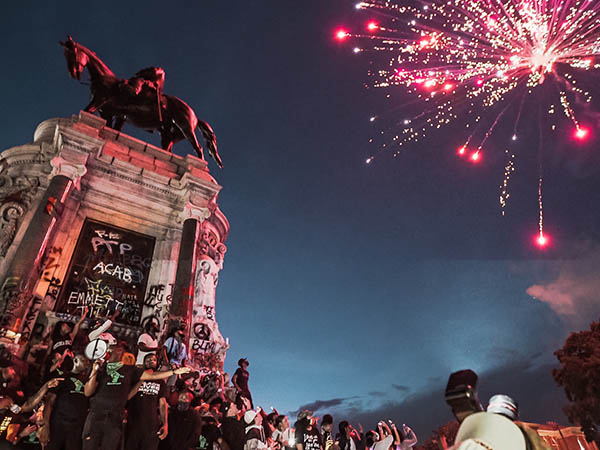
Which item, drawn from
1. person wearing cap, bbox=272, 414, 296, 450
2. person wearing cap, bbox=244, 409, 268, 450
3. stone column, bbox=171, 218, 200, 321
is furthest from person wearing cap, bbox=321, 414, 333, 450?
stone column, bbox=171, 218, 200, 321

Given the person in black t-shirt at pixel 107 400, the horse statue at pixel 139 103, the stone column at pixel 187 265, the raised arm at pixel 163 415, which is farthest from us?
the horse statue at pixel 139 103

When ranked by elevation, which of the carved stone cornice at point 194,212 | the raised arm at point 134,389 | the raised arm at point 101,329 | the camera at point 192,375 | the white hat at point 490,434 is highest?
the carved stone cornice at point 194,212

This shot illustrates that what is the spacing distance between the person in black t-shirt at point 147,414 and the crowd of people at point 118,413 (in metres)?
0.01

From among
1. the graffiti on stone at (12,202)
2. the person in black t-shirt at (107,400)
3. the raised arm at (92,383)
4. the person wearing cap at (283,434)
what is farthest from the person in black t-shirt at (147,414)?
the graffiti on stone at (12,202)

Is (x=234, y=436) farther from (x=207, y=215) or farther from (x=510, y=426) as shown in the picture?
(x=207, y=215)

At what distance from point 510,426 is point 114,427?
5.51m

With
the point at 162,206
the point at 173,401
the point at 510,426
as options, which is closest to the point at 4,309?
the point at 173,401

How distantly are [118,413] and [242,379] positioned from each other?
7.50 metres

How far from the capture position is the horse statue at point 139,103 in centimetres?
1588

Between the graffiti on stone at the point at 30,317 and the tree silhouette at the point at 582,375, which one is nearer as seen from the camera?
the graffiti on stone at the point at 30,317

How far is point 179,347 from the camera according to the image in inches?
444

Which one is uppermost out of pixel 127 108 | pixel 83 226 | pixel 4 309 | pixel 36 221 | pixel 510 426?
pixel 127 108

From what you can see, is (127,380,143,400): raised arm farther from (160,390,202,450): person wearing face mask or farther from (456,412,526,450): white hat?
(456,412,526,450): white hat

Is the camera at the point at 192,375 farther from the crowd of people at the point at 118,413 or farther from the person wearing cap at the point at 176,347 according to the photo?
the crowd of people at the point at 118,413
